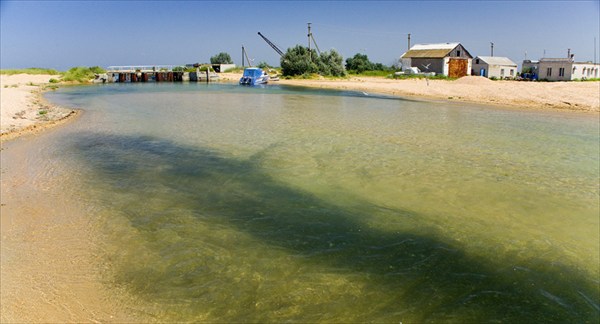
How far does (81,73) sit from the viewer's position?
68.5m

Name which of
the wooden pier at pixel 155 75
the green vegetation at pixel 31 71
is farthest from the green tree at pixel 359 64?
the green vegetation at pixel 31 71

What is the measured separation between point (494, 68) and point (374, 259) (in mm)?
60054

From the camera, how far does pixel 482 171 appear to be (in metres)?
12.1

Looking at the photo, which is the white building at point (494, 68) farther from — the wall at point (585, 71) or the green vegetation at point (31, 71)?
the green vegetation at point (31, 71)

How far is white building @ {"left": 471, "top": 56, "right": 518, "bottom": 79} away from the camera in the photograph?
58438 mm

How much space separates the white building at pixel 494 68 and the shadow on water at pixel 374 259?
185ft

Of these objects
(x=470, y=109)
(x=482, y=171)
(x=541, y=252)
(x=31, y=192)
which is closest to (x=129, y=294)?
(x=31, y=192)

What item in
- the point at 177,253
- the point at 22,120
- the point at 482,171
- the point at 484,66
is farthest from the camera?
the point at 484,66

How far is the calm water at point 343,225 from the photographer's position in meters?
5.46

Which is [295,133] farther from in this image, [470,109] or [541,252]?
[470,109]

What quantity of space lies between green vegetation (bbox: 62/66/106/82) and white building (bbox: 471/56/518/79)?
6065cm

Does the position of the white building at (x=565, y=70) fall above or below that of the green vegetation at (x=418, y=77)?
above

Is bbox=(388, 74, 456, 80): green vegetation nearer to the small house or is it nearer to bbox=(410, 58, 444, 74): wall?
bbox=(410, 58, 444, 74): wall

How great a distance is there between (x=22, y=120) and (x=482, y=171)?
20.4m
